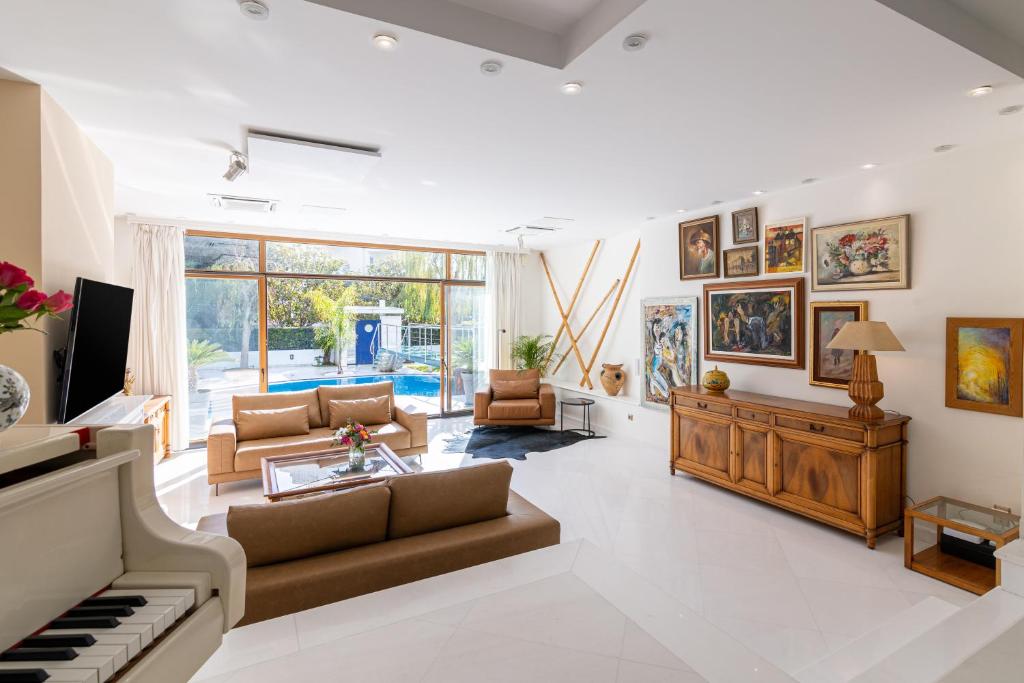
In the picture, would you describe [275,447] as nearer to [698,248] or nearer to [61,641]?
[61,641]

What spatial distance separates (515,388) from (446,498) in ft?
14.4

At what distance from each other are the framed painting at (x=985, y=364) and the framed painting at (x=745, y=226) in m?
1.66

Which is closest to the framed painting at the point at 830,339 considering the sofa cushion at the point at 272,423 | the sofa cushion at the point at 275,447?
the sofa cushion at the point at 275,447

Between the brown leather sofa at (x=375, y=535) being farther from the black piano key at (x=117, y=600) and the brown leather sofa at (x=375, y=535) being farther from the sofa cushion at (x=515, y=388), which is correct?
the sofa cushion at (x=515, y=388)

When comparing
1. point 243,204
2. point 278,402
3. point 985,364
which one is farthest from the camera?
point 278,402

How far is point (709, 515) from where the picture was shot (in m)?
3.82

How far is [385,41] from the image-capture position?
1945mm

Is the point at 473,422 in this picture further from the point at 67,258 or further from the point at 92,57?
the point at 92,57

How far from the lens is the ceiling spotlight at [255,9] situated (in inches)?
67.0

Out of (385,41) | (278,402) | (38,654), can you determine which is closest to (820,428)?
(385,41)

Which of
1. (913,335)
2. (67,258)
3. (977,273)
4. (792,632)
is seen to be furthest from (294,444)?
(977,273)

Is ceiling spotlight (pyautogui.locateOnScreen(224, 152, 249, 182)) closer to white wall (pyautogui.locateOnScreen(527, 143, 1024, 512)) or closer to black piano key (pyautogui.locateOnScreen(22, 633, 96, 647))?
black piano key (pyautogui.locateOnScreen(22, 633, 96, 647))

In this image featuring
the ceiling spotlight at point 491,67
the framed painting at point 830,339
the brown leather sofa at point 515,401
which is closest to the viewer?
the ceiling spotlight at point 491,67

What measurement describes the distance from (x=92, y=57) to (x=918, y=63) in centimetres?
356
